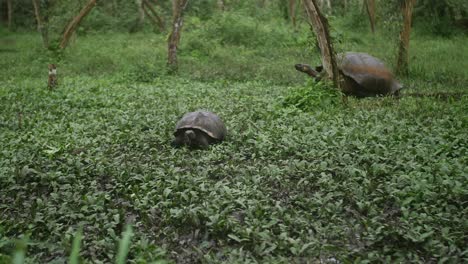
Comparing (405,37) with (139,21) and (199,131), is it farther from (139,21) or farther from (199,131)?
(139,21)

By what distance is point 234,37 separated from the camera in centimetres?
1973

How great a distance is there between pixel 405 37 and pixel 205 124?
7592 mm

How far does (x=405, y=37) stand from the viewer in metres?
12.3

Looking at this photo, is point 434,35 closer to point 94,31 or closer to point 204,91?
point 204,91

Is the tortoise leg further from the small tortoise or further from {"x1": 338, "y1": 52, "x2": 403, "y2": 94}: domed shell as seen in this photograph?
{"x1": 338, "y1": 52, "x2": 403, "y2": 94}: domed shell

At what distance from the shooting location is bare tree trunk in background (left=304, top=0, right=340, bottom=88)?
926cm

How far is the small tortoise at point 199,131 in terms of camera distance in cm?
679

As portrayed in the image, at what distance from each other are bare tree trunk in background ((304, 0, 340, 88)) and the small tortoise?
3.30 meters

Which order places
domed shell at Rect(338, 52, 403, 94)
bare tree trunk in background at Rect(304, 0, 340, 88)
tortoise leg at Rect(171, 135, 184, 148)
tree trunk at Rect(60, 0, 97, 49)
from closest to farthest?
tortoise leg at Rect(171, 135, 184, 148)
bare tree trunk in background at Rect(304, 0, 340, 88)
domed shell at Rect(338, 52, 403, 94)
tree trunk at Rect(60, 0, 97, 49)

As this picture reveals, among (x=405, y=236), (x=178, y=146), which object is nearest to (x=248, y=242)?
(x=405, y=236)

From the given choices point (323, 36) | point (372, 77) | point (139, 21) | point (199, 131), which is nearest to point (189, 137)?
point (199, 131)

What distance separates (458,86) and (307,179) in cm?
637

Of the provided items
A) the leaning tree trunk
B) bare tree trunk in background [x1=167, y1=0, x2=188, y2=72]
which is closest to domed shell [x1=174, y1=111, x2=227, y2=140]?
bare tree trunk in background [x1=167, y1=0, x2=188, y2=72]

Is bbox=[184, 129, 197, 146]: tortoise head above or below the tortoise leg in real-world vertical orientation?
above
